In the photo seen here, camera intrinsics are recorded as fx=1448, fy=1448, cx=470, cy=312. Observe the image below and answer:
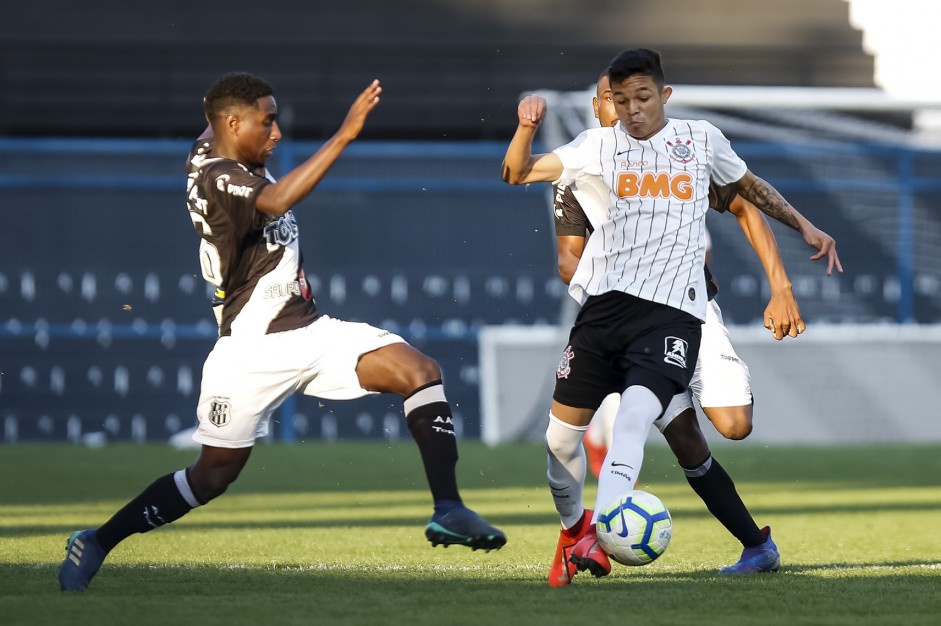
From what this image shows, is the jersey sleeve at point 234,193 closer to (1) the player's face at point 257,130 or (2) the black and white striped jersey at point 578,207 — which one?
(1) the player's face at point 257,130

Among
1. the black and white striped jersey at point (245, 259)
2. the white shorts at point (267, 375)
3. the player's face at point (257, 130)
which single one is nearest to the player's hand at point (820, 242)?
the white shorts at point (267, 375)

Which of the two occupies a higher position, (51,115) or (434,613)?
(51,115)

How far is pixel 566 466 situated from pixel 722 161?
1.28 meters

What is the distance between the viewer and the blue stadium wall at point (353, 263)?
627 inches

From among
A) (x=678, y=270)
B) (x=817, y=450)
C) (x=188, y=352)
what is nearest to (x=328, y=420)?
(x=188, y=352)

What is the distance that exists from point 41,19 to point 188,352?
732cm

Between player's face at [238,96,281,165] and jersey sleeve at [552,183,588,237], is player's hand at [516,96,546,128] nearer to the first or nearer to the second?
jersey sleeve at [552,183,588,237]

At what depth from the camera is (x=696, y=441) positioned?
5602 millimetres

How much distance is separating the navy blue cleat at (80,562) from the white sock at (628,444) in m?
1.75

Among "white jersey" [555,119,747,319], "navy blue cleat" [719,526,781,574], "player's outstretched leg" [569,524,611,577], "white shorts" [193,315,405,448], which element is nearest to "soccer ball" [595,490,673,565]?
"player's outstretched leg" [569,524,611,577]

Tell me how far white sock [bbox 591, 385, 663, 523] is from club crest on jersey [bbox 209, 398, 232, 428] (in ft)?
4.37

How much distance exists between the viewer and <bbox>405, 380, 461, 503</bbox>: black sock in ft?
16.4

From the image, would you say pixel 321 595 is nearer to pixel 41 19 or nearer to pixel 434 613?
pixel 434 613

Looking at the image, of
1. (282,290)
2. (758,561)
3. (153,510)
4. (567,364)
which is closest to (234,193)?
(282,290)
